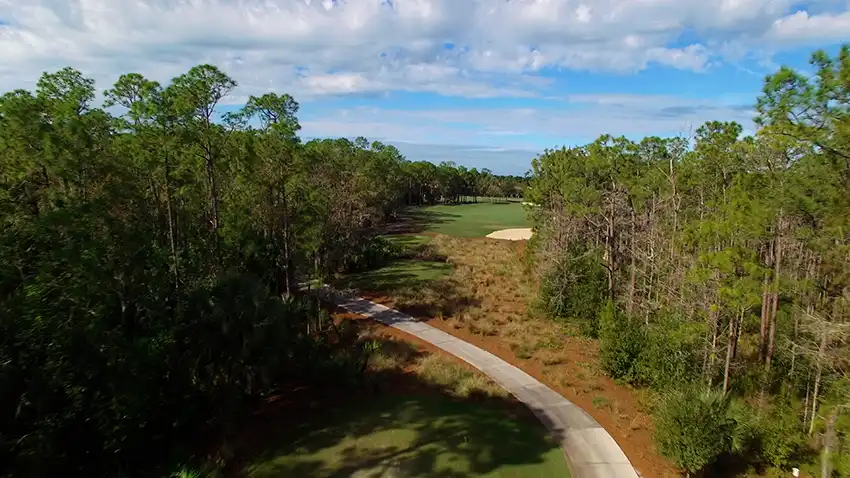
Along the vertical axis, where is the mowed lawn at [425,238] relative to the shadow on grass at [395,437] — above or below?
above

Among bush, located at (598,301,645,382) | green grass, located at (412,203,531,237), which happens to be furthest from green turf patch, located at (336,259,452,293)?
green grass, located at (412,203,531,237)

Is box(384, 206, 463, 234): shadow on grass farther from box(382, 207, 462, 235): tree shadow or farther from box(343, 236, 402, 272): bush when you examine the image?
box(343, 236, 402, 272): bush

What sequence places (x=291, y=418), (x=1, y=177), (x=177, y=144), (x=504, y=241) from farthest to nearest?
(x=504, y=241) → (x=177, y=144) → (x=1, y=177) → (x=291, y=418)

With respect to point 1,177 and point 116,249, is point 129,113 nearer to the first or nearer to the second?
point 1,177

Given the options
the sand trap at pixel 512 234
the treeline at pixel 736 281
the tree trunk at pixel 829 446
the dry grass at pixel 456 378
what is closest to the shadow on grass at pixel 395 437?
the dry grass at pixel 456 378

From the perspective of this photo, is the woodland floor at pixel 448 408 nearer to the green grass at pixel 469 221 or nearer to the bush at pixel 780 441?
the bush at pixel 780 441

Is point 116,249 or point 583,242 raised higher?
point 116,249

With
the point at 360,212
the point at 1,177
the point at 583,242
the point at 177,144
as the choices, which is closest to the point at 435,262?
the point at 360,212
